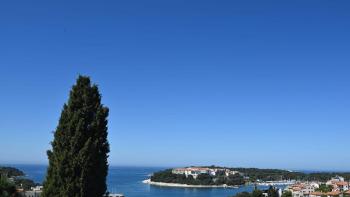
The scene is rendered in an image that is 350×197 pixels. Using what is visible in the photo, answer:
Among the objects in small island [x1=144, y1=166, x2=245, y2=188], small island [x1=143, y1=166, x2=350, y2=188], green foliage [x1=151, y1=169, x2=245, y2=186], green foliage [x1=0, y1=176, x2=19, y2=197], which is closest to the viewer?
green foliage [x1=0, y1=176, x2=19, y2=197]

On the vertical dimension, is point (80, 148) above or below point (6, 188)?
above

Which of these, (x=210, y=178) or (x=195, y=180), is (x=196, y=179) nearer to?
(x=195, y=180)

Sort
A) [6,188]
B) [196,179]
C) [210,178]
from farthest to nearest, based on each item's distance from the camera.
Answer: [210,178]
[196,179]
[6,188]

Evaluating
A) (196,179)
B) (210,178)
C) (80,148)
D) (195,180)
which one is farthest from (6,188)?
(210,178)

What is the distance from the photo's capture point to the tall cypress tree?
9859 millimetres

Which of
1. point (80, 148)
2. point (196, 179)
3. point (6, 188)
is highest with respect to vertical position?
point (80, 148)

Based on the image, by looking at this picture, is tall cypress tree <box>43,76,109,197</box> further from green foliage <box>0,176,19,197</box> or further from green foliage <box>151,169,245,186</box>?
green foliage <box>151,169,245,186</box>

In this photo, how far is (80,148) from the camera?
10.0 meters

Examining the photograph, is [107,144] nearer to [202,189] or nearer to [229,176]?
[202,189]

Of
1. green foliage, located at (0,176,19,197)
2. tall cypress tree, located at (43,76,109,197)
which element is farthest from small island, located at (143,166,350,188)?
tall cypress tree, located at (43,76,109,197)

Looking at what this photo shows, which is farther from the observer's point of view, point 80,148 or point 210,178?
point 210,178

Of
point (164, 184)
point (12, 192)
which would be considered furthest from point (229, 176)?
point (12, 192)

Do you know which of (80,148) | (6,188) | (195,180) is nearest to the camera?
(80,148)

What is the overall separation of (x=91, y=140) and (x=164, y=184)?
122349 mm
